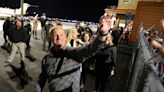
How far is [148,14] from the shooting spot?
21375 mm

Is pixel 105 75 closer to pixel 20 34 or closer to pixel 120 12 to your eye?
pixel 20 34

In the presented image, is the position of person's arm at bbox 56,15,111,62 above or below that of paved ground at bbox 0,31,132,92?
above

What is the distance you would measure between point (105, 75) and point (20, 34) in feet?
14.4

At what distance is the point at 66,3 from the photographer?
89250 millimetres

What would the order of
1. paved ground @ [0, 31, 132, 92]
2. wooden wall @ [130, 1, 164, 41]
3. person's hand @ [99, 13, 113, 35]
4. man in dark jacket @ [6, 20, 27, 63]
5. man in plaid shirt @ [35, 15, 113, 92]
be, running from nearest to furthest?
1. person's hand @ [99, 13, 113, 35]
2. man in plaid shirt @ [35, 15, 113, 92]
3. paved ground @ [0, 31, 132, 92]
4. man in dark jacket @ [6, 20, 27, 63]
5. wooden wall @ [130, 1, 164, 41]

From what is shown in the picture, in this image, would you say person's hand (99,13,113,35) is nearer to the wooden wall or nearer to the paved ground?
the paved ground

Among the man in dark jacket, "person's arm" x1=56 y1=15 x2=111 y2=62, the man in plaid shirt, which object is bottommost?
the man in dark jacket

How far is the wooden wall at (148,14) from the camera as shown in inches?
814

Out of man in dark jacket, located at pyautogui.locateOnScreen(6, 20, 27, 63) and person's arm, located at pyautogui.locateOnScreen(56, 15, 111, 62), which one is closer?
person's arm, located at pyautogui.locateOnScreen(56, 15, 111, 62)

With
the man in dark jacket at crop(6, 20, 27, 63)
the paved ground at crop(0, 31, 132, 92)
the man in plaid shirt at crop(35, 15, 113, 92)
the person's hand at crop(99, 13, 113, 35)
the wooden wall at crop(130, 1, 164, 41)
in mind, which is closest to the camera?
the person's hand at crop(99, 13, 113, 35)

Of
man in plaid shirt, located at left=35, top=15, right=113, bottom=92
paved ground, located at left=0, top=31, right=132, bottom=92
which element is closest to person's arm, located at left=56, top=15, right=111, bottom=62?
man in plaid shirt, located at left=35, top=15, right=113, bottom=92

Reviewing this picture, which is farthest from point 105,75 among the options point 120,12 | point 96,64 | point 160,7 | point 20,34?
point 120,12

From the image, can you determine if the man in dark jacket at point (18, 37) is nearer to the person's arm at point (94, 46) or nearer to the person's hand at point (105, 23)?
the person's arm at point (94, 46)

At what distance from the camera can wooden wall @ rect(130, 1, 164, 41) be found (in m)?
20.7
